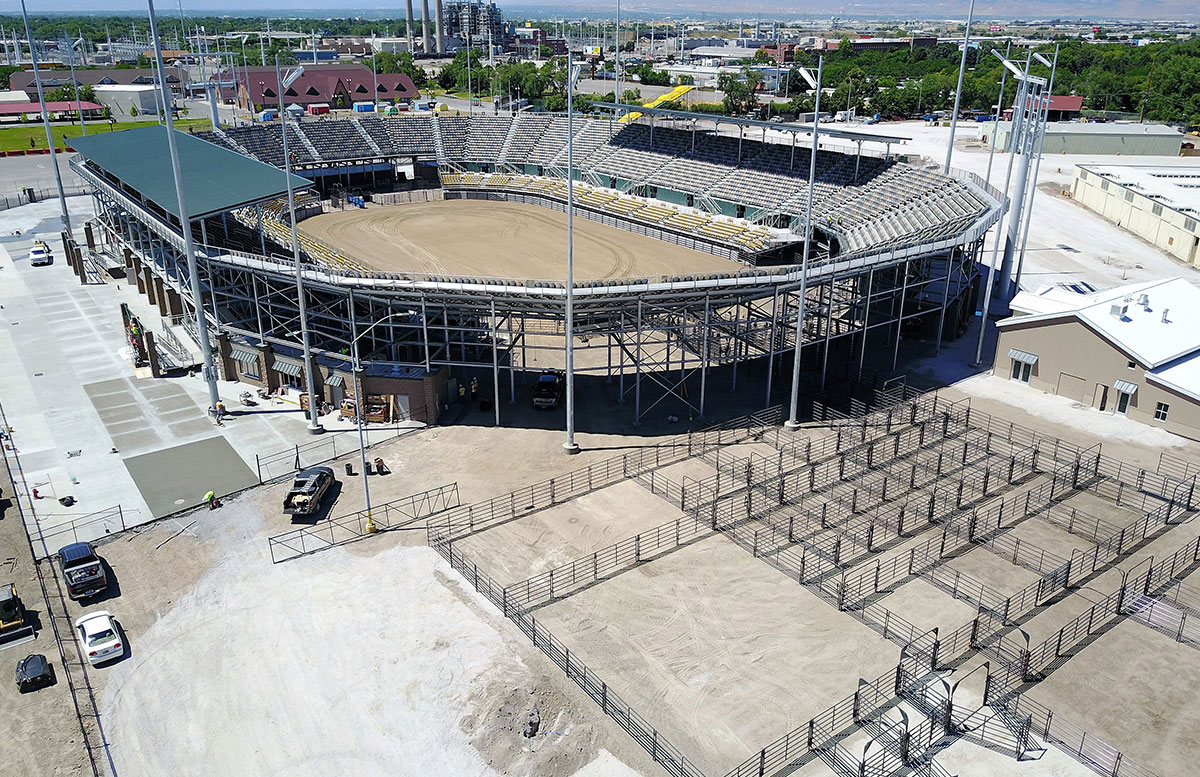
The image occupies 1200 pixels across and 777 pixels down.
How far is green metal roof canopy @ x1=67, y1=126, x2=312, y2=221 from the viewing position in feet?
173

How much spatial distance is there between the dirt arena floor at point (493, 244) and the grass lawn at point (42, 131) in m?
59.6

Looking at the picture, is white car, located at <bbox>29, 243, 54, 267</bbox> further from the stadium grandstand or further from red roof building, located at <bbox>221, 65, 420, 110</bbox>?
red roof building, located at <bbox>221, 65, 420, 110</bbox>

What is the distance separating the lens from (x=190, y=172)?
5878cm

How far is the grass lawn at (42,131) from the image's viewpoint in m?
131

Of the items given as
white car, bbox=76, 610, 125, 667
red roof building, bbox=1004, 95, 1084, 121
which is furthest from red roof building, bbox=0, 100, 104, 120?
red roof building, bbox=1004, 95, 1084, 121

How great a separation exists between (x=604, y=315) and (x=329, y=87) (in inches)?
5439

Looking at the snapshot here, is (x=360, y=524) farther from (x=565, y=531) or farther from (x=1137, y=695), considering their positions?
(x=1137, y=695)

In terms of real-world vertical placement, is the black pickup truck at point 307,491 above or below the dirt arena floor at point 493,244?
below

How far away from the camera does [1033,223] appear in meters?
84.8

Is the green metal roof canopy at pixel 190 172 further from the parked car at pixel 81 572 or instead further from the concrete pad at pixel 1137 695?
the concrete pad at pixel 1137 695

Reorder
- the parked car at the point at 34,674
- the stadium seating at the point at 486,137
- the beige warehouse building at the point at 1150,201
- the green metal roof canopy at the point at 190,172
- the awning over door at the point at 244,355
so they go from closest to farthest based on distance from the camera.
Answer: the parked car at the point at 34,674
the awning over door at the point at 244,355
the green metal roof canopy at the point at 190,172
the beige warehouse building at the point at 1150,201
the stadium seating at the point at 486,137

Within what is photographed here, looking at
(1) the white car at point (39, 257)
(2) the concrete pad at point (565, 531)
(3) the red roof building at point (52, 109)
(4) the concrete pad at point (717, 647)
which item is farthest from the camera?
(3) the red roof building at point (52, 109)

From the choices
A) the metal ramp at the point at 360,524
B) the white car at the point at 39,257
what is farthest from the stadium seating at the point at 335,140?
the metal ramp at the point at 360,524

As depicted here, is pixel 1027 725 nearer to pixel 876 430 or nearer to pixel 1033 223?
pixel 876 430
